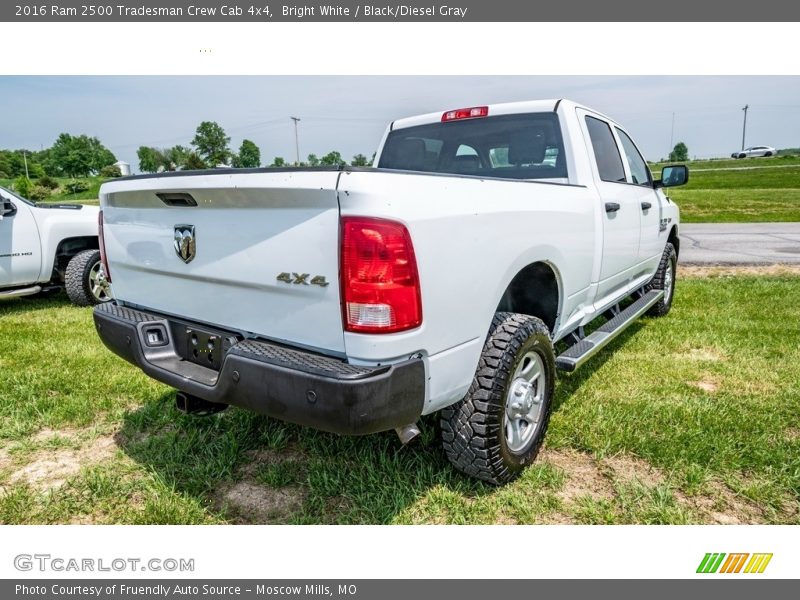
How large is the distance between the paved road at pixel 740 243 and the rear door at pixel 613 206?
19.3 feet

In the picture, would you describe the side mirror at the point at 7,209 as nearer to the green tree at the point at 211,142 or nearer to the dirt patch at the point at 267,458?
the dirt patch at the point at 267,458

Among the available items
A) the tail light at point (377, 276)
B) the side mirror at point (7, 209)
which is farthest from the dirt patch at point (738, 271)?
the side mirror at point (7, 209)

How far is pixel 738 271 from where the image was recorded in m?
8.45

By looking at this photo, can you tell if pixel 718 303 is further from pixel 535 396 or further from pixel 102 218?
pixel 102 218

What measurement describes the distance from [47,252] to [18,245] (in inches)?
13.3

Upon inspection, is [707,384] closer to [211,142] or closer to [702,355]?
[702,355]

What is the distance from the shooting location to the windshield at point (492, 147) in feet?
11.5

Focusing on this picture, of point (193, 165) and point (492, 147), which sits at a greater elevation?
point (193, 165)

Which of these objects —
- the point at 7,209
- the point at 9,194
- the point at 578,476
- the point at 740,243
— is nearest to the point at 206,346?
the point at 578,476

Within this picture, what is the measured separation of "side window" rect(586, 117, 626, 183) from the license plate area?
2.68 meters

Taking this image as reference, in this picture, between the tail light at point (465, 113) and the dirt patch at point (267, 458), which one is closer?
the dirt patch at point (267, 458)

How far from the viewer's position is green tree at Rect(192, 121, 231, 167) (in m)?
59.8

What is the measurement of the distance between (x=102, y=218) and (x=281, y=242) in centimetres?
155

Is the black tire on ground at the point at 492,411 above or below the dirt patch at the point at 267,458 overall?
above
